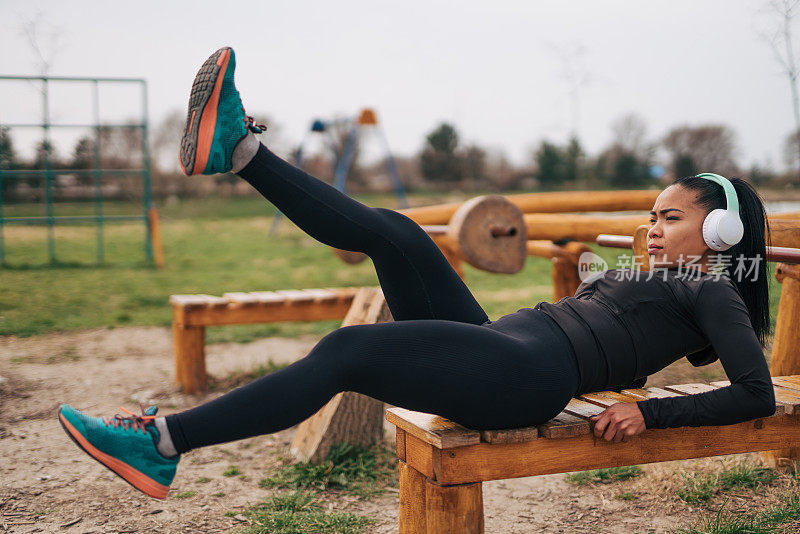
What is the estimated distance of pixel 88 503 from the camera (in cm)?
297

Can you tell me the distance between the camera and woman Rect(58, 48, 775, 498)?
1.77 meters

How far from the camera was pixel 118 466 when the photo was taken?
1.76m

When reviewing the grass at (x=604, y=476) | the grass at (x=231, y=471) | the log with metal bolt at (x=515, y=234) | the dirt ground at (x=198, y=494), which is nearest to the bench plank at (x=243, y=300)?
the dirt ground at (x=198, y=494)

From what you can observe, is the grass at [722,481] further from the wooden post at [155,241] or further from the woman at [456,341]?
the wooden post at [155,241]

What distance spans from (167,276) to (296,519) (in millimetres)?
8034

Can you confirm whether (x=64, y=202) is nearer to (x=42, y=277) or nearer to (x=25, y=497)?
(x=42, y=277)

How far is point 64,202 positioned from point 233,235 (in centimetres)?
406

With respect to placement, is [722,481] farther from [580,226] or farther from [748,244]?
[580,226]

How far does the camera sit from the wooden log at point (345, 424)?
11.4ft

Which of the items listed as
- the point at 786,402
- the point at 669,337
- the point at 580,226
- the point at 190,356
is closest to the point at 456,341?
the point at 669,337

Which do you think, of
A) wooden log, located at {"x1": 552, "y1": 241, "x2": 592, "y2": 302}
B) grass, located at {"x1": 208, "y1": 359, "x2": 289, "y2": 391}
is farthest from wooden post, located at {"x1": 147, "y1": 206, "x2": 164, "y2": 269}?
wooden log, located at {"x1": 552, "y1": 241, "x2": 592, "y2": 302}

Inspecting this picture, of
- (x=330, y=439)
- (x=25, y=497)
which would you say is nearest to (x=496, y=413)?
(x=330, y=439)

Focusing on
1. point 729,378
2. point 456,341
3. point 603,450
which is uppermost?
point 456,341

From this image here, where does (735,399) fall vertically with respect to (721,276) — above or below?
below
